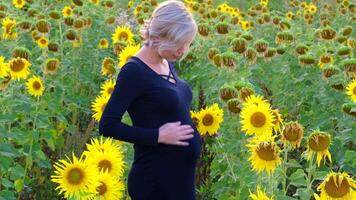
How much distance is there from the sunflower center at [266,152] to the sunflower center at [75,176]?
0.52m

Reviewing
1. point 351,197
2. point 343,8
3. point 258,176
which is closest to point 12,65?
point 258,176

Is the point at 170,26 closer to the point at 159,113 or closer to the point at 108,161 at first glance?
the point at 159,113

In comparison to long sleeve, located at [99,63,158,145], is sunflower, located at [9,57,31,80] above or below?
below

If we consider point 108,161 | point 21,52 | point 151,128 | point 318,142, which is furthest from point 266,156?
point 21,52

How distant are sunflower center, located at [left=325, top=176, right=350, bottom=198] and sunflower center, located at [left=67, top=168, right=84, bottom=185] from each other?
69 centimetres

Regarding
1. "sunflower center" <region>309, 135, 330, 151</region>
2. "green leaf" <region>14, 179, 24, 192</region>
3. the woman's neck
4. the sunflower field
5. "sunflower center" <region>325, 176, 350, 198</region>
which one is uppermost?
the woman's neck

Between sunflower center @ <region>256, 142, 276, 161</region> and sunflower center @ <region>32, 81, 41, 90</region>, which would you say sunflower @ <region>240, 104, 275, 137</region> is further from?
sunflower center @ <region>32, 81, 41, 90</region>

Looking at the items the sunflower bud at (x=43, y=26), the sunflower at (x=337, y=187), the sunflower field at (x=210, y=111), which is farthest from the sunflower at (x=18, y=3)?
the sunflower at (x=337, y=187)

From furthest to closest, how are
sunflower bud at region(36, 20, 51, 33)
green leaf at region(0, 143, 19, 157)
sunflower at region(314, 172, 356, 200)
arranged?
sunflower bud at region(36, 20, 51, 33)
green leaf at region(0, 143, 19, 157)
sunflower at region(314, 172, 356, 200)

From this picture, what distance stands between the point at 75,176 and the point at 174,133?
371 mm

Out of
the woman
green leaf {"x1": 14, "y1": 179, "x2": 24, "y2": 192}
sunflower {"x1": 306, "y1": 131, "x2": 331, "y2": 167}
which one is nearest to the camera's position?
sunflower {"x1": 306, "y1": 131, "x2": 331, "y2": 167}

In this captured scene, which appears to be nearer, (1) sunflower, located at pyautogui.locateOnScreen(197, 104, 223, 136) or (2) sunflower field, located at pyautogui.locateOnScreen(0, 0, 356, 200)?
(2) sunflower field, located at pyautogui.locateOnScreen(0, 0, 356, 200)

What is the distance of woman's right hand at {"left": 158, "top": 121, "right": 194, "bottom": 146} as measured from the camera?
2162 millimetres

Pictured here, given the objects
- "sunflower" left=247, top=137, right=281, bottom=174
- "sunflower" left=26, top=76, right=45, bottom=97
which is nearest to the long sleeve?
"sunflower" left=247, top=137, right=281, bottom=174
